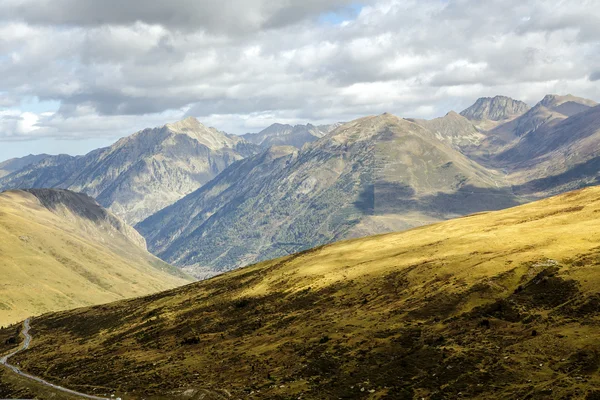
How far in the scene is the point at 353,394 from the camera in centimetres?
5344

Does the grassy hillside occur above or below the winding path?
above

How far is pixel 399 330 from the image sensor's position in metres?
69.8

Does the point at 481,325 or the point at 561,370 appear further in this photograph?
the point at 481,325

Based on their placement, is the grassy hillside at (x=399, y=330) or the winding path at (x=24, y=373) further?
the winding path at (x=24, y=373)

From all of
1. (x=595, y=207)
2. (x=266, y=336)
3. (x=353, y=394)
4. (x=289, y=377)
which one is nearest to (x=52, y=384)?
(x=266, y=336)

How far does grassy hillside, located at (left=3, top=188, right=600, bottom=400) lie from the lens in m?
52.9

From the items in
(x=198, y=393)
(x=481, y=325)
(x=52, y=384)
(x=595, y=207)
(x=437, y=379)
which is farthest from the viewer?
(x=595, y=207)

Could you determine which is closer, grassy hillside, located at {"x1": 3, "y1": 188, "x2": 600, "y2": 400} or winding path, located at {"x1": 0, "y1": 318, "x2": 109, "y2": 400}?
grassy hillside, located at {"x1": 3, "y1": 188, "x2": 600, "y2": 400}

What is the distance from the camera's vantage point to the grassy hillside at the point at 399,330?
52.9 m

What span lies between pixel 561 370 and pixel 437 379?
11369 millimetres

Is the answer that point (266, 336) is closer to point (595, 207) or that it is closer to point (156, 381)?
point (156, 381)

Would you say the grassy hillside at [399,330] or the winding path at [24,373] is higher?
the grassy hillside at [399,330]

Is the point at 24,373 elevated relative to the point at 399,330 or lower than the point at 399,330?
lower

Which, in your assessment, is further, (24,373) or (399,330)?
(24,373)
